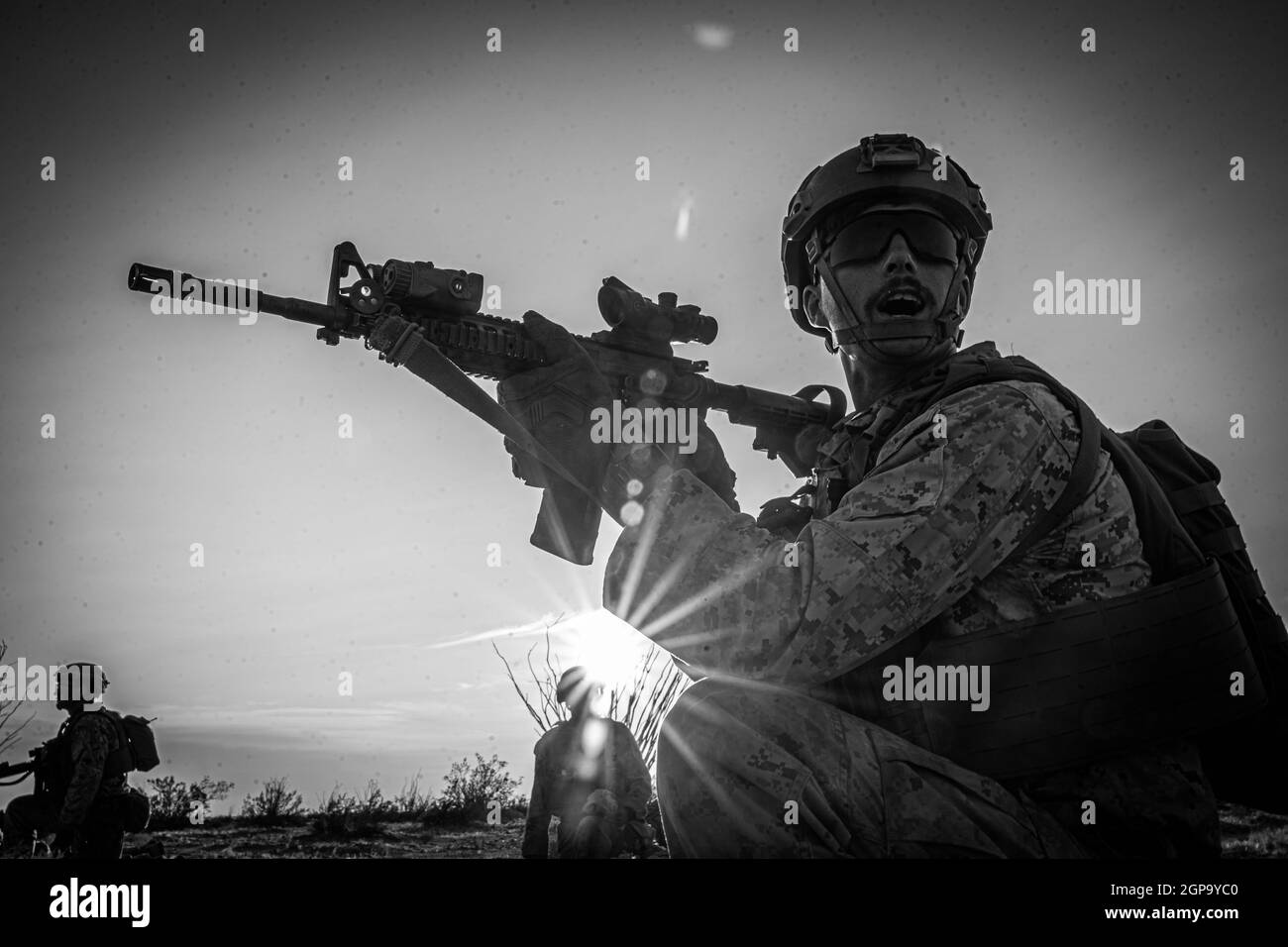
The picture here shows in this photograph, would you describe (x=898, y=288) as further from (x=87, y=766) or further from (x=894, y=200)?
(x=87, y=766)

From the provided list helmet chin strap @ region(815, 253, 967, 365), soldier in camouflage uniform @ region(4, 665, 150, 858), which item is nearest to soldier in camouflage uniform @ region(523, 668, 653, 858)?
soldier in camouflage uniform @ region(4, 665, 150, 858)

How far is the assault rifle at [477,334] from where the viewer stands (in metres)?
3.46

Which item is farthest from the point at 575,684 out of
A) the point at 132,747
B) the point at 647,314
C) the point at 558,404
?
the point at 558,404

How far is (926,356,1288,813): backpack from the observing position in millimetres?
2648

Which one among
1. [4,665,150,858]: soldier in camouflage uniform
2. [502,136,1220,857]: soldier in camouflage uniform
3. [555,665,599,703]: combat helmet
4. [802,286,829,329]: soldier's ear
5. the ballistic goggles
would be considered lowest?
[4,665,150,858]: soldier in camouflage uniform

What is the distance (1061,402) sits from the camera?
272cm

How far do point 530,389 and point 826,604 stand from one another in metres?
1.62

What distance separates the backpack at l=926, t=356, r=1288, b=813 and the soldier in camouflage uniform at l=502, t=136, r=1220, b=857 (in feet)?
0.17

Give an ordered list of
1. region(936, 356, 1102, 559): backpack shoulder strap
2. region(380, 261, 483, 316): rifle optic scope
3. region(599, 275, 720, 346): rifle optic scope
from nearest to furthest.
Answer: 1. region(936, 356, 1102, 559): backpack shoulder strap
2. region(380, 261, 483, 316): rifle optic scope
3. region(599, 275, 720, 346): rifle optic scope

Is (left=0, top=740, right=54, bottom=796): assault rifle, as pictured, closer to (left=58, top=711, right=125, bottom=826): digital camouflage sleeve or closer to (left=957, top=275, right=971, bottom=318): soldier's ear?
(left=58, top=711, right=125, bottom=826): digital camouflage sleeve

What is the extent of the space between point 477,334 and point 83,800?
8810 millimetres

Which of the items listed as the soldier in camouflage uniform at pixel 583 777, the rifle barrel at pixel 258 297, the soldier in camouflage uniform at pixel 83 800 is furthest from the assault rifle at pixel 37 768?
the rifle barrel at pixel 258 297

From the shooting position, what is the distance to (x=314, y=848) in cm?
1283
